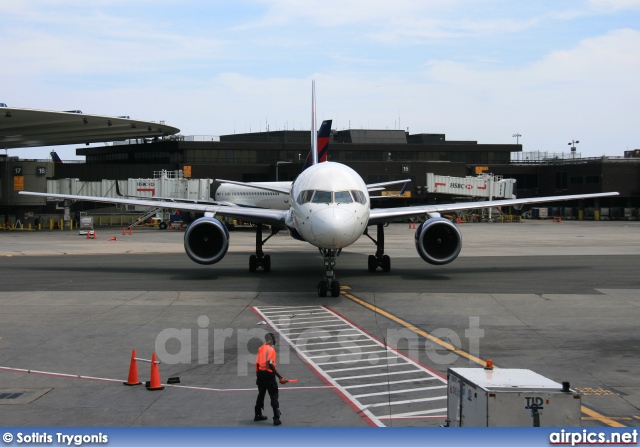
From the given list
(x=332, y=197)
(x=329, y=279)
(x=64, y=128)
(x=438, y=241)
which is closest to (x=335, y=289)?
(x=329, y=279)

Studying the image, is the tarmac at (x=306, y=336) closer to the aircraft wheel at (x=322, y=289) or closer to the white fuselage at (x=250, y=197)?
the aircraft wheel at (x=322, y=289)

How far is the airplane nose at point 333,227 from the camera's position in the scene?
25.3 meters

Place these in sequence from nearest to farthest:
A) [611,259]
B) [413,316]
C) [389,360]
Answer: [389,360] → [413,316] → [611,259]

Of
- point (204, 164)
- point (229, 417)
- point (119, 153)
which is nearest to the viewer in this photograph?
point (229, 417)

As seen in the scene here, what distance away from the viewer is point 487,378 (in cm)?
1044

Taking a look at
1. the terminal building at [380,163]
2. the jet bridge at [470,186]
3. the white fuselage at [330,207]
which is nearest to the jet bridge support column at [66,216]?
the terminal building at [380,163]

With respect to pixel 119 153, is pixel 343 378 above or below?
below

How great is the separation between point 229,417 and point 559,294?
17.8m

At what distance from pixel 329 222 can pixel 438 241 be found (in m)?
8.53

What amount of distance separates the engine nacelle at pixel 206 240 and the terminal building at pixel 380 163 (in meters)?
56.3

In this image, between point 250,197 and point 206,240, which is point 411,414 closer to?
point 206,240

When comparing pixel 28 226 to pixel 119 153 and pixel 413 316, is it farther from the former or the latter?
pixel 413 316

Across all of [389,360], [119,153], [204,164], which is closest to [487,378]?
[389,360]

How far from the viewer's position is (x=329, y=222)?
25.3m
